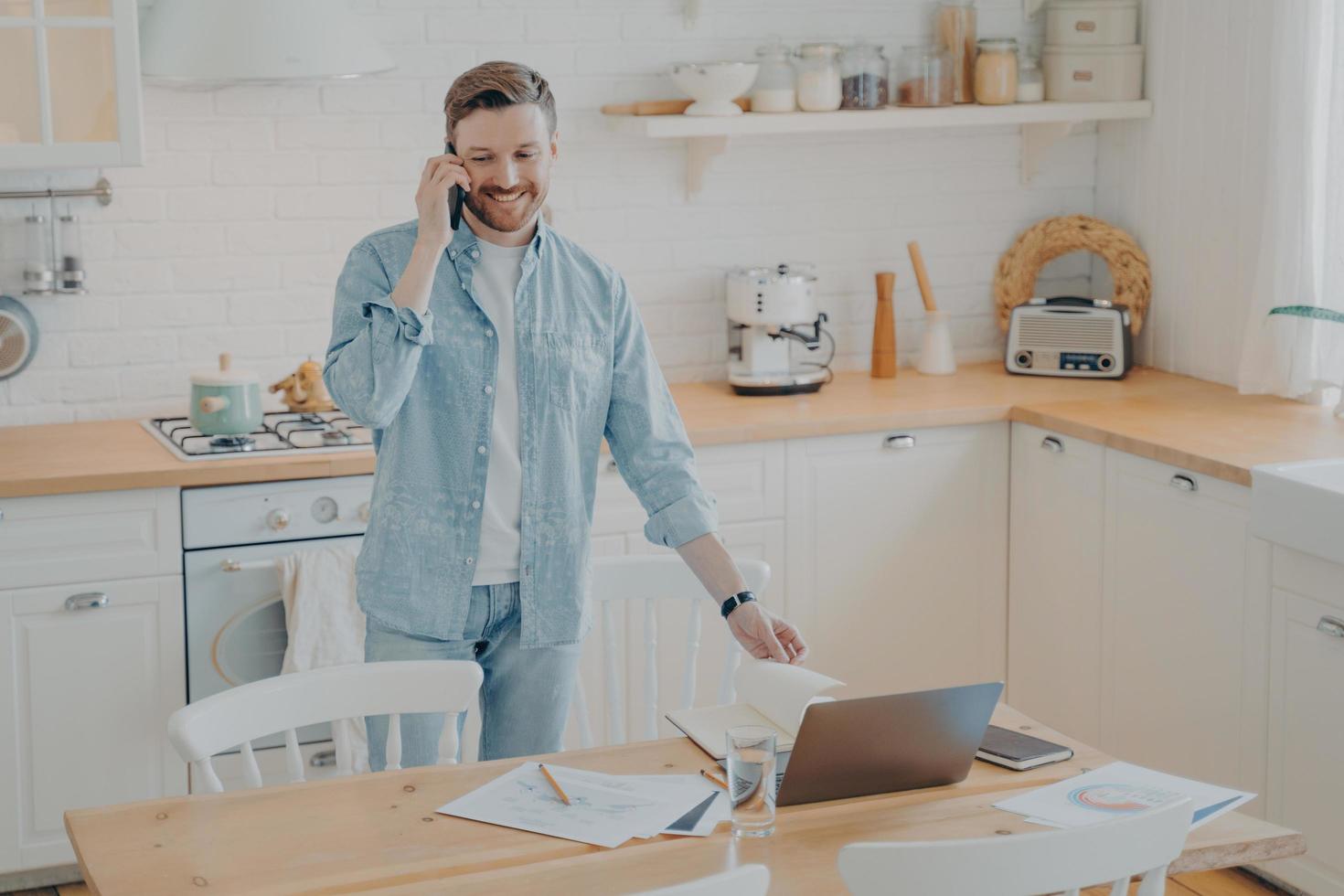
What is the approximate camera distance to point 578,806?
1866mm

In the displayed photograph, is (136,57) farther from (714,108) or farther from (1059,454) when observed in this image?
(1059,454)

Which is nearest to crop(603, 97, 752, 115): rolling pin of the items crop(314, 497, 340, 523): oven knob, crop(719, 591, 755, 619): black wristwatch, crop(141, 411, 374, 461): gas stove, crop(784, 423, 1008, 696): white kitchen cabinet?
crop(784, 423, 1008, 696): white kitchen cabinet

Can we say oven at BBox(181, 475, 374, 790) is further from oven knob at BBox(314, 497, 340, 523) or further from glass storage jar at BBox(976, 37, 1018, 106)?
glass storage jar at BBox(976, 37, 1018, 106)

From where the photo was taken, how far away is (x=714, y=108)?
3.95 m

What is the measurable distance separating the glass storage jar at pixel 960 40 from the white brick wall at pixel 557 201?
0.08 m

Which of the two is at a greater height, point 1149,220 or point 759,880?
point 1149,220

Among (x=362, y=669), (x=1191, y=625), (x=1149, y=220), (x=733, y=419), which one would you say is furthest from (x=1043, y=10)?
(x=362, y=669)

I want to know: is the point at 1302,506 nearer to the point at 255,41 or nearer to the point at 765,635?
the point at 765,635

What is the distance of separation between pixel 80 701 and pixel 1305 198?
287 centimetres

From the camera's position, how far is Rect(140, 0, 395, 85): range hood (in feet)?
10.7

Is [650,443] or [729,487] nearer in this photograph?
[650,443]

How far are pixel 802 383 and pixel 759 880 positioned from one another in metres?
2.67

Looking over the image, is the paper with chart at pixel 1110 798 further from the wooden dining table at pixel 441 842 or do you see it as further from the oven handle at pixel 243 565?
the oven handle at pixel 243 565

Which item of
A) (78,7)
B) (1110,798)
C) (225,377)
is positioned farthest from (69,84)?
(1110,798)
